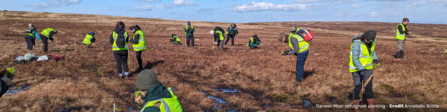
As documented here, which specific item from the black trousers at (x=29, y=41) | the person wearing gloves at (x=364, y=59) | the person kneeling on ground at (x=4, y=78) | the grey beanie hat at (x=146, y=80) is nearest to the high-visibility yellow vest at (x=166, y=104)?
the grey beanie hat at (x=146, y=80)

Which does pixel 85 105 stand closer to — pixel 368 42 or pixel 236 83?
pixel 236 83

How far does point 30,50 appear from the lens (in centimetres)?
1602

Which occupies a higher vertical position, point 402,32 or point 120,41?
point 402,32

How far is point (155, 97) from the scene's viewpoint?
103 inches

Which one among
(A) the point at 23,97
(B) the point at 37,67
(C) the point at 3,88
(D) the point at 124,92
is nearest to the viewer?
(C) the point at 3,88

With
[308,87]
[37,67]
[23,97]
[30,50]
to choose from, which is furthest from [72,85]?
[30,50]

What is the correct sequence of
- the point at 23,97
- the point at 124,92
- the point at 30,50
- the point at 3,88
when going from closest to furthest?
the point at 3,88 → the point at 23,97 → the point at 124,92 → the point at 30,50

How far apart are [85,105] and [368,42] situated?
269 inches

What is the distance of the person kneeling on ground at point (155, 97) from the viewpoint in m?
2.52

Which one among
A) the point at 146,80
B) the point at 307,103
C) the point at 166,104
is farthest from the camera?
the point at 307,103

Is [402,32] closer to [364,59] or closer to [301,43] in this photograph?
[301,43]

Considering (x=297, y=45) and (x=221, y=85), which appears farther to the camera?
(x=221, y=85)

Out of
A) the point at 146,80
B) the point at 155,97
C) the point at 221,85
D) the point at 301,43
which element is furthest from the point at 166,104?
the point at 221,85

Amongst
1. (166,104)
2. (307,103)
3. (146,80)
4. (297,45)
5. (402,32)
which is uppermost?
(402,32)
